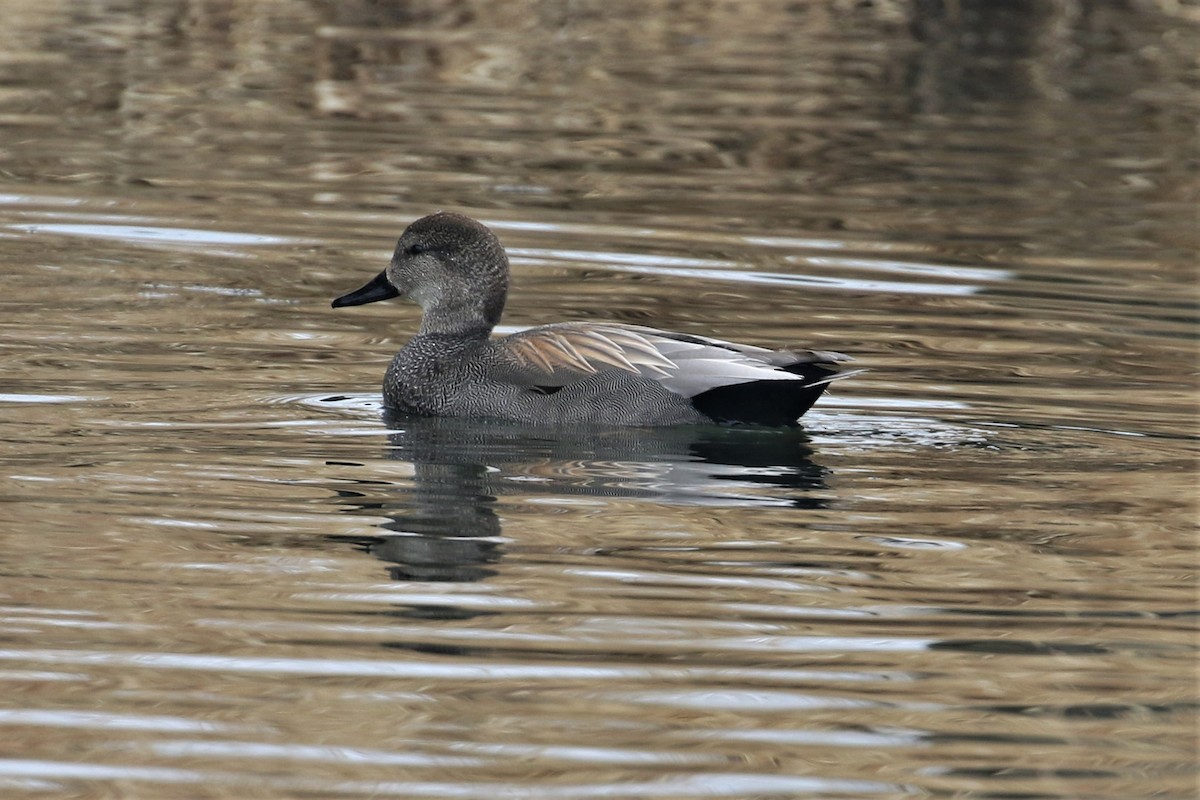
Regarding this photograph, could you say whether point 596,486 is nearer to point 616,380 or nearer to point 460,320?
point 616,380

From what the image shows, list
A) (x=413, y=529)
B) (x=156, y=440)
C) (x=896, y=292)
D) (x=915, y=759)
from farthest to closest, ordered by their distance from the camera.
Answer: (x=896, y=292) → (x=156, y=440) → (x=413, y=529) → (x=915, y=759)

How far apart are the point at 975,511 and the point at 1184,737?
80.2 inches

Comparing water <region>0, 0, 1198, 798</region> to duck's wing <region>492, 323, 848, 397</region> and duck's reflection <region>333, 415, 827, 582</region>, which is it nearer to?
duck's reflection <region>333, 415, 827, 582</region>

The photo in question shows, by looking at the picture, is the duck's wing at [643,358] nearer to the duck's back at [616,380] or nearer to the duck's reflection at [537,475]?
the duck's back at [616,380]

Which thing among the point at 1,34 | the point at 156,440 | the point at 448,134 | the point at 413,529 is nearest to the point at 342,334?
the point at 156,440

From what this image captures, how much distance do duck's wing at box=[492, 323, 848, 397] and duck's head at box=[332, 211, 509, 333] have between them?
20.5 inches

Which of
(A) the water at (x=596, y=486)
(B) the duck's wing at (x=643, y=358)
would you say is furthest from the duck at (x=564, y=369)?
(A) the water at (x=596, y=486)

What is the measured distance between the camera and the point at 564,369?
26.7 ft

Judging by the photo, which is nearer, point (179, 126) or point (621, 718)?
point (621, 718)

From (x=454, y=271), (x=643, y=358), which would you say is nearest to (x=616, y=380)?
(x=643, y=358)

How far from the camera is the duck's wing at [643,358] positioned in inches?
307

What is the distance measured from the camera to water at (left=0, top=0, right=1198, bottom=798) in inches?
189

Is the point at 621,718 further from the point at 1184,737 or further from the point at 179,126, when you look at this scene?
the point at 179,126

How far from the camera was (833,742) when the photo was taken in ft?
15.7
